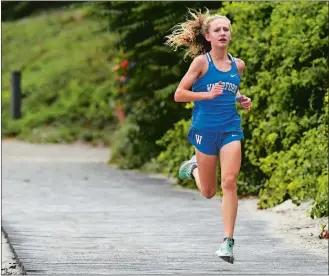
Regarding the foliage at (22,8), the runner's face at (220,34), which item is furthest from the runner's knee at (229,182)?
the foliage at (22,8)

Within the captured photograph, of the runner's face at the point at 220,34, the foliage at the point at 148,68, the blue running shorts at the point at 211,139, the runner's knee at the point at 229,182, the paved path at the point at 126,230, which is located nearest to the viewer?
the runner's face at the point at 220,34

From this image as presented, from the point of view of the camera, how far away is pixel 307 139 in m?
11.2

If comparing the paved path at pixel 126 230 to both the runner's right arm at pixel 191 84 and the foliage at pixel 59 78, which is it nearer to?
the runner's right arm at pixel 191 84

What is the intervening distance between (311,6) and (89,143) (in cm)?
1369

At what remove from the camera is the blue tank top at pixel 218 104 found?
283 inches

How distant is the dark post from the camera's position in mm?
27203

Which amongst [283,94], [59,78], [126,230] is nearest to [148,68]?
[283,94]

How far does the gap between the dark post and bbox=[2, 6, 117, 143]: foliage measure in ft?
0.79

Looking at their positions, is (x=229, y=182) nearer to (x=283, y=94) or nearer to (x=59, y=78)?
(x=283, y=94)

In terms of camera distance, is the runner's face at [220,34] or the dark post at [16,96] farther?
the dark post at [16,96]

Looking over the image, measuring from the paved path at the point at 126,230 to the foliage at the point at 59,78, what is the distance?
9.55m

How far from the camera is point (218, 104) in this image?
7227 millimetres

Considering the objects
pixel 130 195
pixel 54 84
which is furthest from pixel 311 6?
pixel 54 84

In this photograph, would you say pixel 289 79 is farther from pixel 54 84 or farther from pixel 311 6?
pixel 54 84
